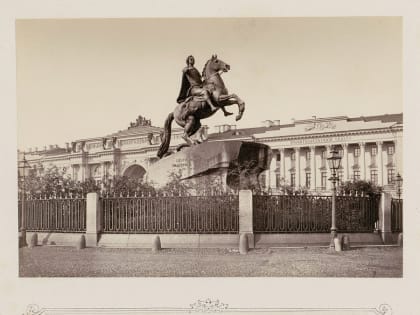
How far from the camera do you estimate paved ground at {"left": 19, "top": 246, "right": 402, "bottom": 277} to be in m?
14.9

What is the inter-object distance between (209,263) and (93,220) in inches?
172

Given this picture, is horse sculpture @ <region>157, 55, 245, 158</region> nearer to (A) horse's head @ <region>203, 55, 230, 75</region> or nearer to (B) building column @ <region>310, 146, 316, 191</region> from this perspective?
(A) horse's head @ <region>203, 55, 230, 75</region>

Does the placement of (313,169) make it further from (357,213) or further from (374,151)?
(357,213)

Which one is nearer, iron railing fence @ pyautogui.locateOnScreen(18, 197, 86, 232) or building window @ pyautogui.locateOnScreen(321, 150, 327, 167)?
iron railing fence @ pyautogui.locateOnScreen(18, 197, 86, 232)

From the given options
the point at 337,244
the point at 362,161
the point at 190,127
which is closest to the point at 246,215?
the point at 337,244

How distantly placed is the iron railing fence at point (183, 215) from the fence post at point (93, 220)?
681 mm

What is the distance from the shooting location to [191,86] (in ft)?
60.4

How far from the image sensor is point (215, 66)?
18109 millimetres

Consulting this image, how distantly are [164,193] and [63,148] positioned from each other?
48109mm

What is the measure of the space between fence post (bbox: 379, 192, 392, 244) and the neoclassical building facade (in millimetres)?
33487
